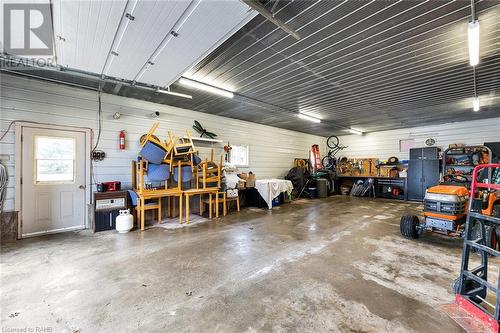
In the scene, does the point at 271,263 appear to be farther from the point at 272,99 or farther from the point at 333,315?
the point at 272,99

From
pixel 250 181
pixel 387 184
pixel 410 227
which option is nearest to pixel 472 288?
pixel 410 227

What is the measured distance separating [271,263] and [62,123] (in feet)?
17.1

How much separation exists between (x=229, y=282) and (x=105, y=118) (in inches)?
193

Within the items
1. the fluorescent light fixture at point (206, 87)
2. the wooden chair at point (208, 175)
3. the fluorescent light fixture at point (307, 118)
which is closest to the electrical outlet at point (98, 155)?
the wooden chair at point (208, 175)

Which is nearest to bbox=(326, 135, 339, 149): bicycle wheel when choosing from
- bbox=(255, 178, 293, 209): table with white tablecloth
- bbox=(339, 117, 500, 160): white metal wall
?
bbox=(339, 117, 500, 160): white metal wall

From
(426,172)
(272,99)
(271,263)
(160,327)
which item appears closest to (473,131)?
(426,172)

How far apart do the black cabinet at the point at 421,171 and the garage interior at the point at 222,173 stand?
0.88 metres

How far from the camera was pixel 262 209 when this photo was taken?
7.09 m

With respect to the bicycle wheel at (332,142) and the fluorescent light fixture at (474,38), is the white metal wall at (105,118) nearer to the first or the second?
the bicycle wheel at (332,142)

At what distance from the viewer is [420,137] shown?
920 cm

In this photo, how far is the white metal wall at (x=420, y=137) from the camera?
7.68m

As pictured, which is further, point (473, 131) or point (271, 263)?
point (473, 131)

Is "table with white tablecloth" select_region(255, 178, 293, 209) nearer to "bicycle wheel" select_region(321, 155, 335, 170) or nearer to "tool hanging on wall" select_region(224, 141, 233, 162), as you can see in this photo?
"tool hanging on wall" select_region(224, 141, 233, 162)

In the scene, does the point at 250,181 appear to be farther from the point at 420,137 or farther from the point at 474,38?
the point at 420,137
